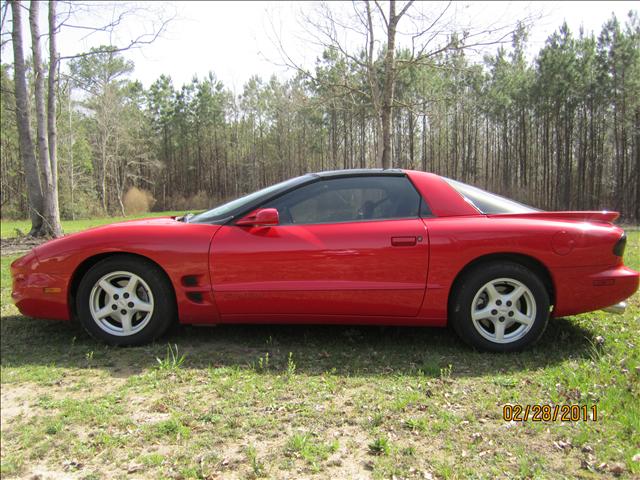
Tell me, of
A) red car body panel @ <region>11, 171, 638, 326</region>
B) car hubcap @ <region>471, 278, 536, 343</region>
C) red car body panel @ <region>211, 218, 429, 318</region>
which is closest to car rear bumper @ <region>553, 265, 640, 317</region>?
red car body panel @ <region>11, 171, 638, 326</region>

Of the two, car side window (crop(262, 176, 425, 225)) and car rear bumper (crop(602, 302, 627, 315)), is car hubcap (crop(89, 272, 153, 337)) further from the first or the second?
A: car rear bumper (crop(602, 302, 627, 315))

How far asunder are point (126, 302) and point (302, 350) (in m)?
1.39

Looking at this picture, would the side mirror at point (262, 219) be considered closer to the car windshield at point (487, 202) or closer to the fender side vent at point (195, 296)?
the fender side vent at point (195, 296)

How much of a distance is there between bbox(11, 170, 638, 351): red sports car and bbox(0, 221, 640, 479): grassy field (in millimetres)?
270

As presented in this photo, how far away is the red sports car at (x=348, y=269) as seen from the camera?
320 centimetres

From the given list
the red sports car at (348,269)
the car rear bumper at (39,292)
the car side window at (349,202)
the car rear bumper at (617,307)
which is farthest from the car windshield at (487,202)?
the car rear bumper at (39,292)

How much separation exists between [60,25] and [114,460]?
12072 millimetres

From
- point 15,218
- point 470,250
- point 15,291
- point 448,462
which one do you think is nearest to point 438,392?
point 448,462

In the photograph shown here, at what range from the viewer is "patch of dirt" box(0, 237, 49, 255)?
8766 mm

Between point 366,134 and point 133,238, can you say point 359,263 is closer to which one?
point 133,238

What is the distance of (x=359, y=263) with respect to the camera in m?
3.20

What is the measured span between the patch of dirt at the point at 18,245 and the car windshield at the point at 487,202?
8.52m

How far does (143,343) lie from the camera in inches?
132
